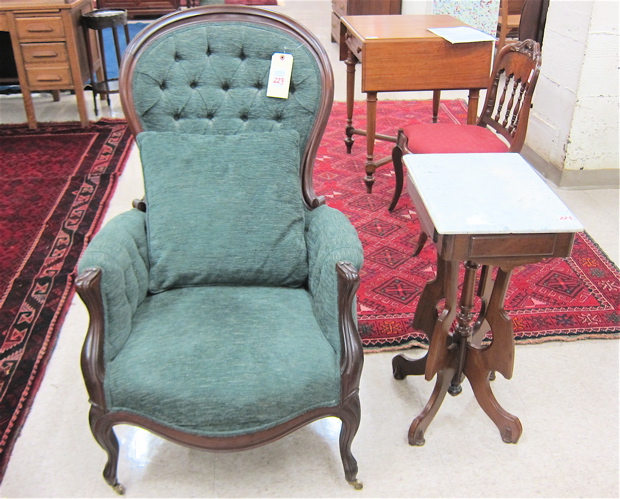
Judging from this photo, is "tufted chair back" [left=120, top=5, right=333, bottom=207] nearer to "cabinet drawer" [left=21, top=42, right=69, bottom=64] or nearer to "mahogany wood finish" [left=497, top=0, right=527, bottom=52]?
"cabinet drawer" [left=21, top=42, right=69, bottom=64]

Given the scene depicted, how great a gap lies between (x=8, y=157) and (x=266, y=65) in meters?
2.73

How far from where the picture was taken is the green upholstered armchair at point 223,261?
161 cm

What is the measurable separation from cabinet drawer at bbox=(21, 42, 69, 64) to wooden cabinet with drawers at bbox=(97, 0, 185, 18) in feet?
13.5

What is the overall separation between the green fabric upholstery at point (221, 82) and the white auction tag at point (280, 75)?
0.07ft

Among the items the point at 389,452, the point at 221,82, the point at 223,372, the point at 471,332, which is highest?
the point at 221,82

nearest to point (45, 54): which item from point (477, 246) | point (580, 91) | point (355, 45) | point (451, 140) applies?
point (355, 45)

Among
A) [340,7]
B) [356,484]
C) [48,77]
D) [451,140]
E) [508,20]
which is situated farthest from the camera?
[340,7]

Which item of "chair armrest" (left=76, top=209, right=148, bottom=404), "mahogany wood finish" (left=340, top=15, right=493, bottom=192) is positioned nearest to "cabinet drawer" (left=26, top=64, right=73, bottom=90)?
"mahogany wood finish" (left=340, top=15, right=493, bottom=192)

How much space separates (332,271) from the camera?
1.72m

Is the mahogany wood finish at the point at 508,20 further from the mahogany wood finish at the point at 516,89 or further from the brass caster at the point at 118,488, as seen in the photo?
the brass caster at the point at 118,488

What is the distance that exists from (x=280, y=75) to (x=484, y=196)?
776 mm

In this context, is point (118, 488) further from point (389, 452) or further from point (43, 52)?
point (43, 52)

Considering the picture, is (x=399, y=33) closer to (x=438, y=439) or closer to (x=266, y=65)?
(x=266, y=65)

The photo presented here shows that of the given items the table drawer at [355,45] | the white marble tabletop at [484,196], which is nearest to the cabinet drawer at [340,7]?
the table drawer at [355,45]
